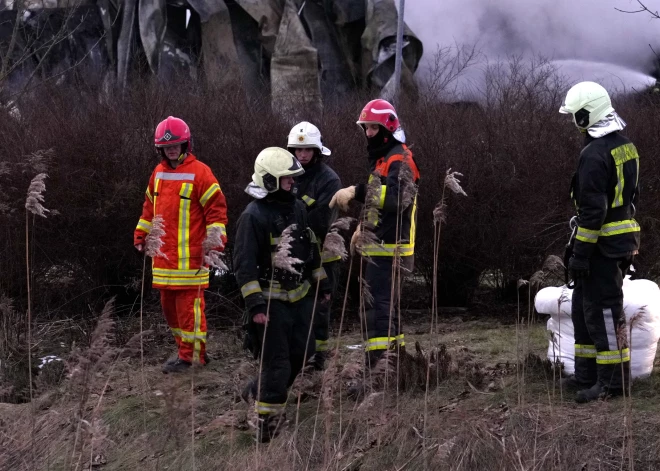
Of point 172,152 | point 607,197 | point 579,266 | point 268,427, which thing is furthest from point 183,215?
point 607,197

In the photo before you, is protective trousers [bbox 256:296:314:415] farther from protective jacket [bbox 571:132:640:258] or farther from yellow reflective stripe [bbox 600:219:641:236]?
yellow reflective stripe [bbox 600:219:641:236]

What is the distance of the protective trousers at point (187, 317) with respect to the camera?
6848mm

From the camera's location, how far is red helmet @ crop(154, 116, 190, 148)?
262 inches

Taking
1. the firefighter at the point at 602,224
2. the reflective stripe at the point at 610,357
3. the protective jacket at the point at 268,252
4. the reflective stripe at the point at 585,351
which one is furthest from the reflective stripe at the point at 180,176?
the reflective stripe at the point at 610,357

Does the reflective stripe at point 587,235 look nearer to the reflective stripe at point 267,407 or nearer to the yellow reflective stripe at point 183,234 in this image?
the reflective stripe at point 267,407

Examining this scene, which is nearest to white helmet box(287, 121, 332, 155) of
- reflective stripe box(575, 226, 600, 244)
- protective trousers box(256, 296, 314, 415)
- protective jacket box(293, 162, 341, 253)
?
protective jacket box(293, 162, 341, 253)

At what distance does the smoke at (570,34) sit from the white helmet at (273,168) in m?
10.2

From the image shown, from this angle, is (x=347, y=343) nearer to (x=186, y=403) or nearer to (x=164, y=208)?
(x=164, y=208)

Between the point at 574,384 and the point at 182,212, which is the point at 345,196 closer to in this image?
the point at 182,212

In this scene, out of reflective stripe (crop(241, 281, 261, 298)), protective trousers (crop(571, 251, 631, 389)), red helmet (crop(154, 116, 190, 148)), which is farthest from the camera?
red helmet (crop(154, 116, 190, 148))

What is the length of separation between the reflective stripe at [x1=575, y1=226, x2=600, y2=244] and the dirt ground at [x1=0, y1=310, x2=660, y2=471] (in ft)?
2.61

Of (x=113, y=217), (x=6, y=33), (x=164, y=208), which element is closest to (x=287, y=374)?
(x=164, y=208)

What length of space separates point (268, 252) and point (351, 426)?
1.01 metres

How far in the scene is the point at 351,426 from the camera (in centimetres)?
506
